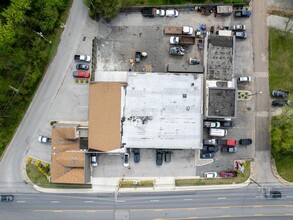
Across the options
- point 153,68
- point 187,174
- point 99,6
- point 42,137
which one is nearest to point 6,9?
point 99,6

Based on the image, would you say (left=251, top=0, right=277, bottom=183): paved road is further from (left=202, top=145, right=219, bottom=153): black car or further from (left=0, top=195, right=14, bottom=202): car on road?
(left=0, top=195, right=14, bottom=202): car on road

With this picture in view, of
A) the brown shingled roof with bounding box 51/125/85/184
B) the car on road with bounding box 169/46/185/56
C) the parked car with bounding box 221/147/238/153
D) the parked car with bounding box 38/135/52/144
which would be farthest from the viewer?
the parked car with bounding box 221/147/238/153

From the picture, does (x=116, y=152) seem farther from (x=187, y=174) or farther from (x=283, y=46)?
(x=283, y=46)

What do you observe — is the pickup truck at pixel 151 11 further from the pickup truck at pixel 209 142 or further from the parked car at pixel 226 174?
the parked car at pixel 226 174

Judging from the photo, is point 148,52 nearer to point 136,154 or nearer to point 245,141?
point 136,154

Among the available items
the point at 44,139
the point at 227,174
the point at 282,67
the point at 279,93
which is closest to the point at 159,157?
the point at 227,174

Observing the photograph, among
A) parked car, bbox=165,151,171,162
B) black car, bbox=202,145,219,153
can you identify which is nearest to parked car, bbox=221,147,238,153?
black car, bbox=202,145,219,153

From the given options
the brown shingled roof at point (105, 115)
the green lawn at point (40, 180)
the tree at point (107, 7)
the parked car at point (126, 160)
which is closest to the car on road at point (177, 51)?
the brown shingled roof at point (105, 115)
